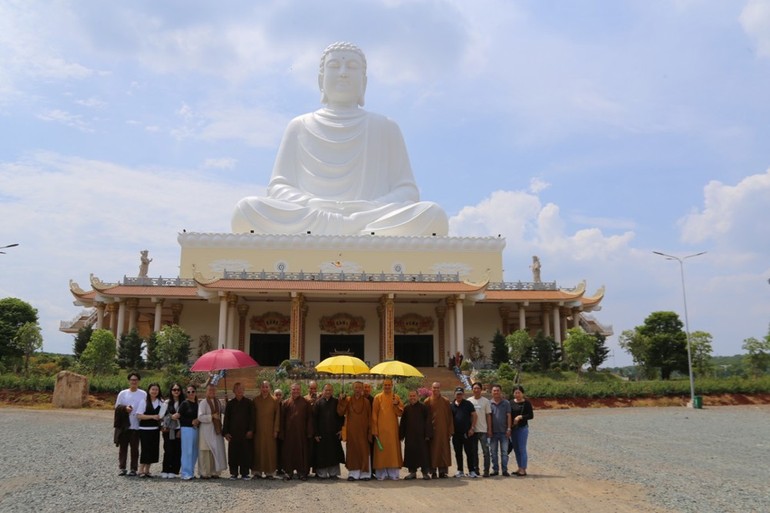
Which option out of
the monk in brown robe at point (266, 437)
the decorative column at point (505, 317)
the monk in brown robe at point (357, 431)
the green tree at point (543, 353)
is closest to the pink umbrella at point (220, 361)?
the monk in brown robe at point (266, 437)

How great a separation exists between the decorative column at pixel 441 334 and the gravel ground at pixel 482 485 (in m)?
14.5

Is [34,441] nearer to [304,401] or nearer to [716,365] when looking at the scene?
[304,401]

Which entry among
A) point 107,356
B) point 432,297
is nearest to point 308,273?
point 432,297

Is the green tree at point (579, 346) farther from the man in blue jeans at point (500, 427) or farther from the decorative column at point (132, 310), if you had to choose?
the decorative column at point (132, 310)

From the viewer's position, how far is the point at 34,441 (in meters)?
11.8

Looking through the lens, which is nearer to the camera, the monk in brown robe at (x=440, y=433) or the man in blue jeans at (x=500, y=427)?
the monk in brown robe at (x=440, y=433)

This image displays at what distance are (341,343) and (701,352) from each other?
1421 centimetres

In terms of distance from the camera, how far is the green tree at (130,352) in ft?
77.8

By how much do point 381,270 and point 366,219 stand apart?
8.01 feet

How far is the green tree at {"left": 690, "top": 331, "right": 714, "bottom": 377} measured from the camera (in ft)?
85.7

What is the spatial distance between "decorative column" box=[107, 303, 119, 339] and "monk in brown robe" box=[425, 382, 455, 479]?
20823 mm

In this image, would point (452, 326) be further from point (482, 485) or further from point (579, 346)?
point (482, 485)

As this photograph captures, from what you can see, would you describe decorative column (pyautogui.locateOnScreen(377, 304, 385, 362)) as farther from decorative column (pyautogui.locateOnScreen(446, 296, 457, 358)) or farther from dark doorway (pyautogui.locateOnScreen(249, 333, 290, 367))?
dark doorway (pyautogui.locateOnScreen(249, 333, 290, 367))

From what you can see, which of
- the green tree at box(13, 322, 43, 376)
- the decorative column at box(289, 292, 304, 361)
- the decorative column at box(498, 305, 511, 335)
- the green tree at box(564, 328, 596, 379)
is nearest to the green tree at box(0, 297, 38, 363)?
the green tree at box(13, 322, 43, 376)
